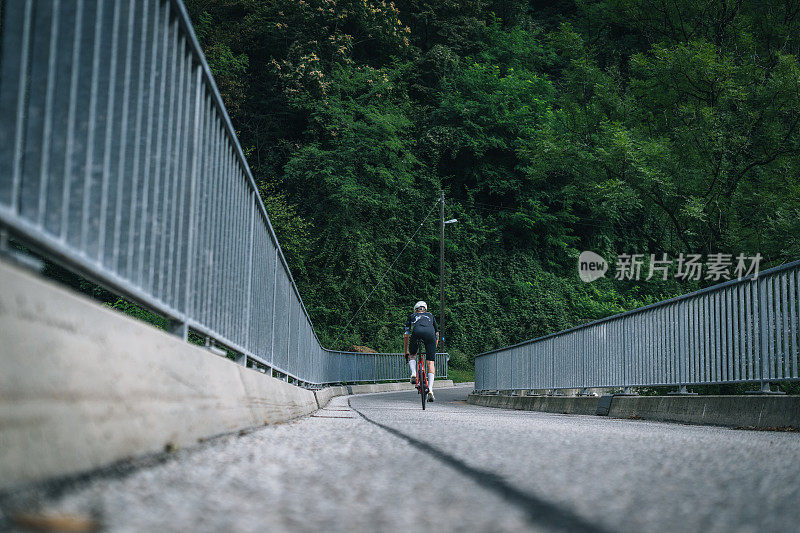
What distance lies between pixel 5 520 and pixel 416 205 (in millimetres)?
39786

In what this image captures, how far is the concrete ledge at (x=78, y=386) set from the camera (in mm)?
→ 1790

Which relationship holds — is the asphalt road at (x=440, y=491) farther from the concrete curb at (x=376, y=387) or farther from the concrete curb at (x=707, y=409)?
the concrete curb at (x=376, y=387)

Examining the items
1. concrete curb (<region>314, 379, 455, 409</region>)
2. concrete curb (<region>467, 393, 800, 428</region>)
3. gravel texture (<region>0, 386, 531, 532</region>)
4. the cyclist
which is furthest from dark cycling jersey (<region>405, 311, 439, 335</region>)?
gravel texture (<region>0, 386, 531, 532</region>)

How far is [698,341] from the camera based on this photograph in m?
9.53

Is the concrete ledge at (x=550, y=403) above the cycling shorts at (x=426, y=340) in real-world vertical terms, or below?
below

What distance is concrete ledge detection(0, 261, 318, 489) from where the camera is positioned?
1790 millimetres

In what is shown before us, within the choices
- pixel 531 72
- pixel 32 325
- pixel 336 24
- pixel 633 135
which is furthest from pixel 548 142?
pixel 32 325

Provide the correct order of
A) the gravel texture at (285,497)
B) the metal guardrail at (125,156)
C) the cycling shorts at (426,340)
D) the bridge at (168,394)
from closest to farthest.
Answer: the gravel texture at (285,497), the bridge at (168,394), the metal guardrail at (125,156), the cycling shorts at (426,340)

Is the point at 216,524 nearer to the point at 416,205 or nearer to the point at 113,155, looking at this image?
the point at 113,155

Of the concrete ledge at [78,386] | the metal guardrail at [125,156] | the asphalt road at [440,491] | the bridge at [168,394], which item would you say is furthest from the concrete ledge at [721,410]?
the concrete ledge at [78,386]

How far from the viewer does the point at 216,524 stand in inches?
65.8

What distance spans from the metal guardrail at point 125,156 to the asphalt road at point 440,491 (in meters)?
0.85

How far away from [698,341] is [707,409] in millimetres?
1094

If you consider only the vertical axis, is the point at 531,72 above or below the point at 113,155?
above
